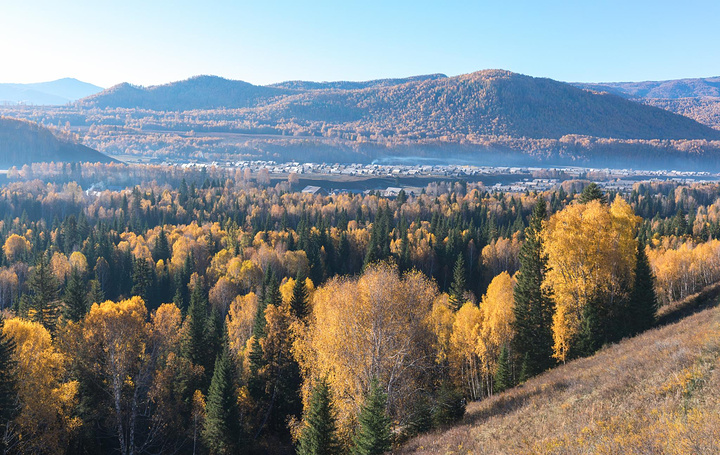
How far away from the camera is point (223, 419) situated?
1421 inches

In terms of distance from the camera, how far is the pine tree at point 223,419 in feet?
118

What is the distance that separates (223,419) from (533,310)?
25086mm

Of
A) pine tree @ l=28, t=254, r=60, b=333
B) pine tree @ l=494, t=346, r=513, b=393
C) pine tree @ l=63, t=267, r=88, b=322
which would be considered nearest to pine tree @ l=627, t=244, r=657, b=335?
pine tree @ l=494, t=346, r=513, b=393

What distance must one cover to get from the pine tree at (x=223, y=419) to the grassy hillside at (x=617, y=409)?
16849mm

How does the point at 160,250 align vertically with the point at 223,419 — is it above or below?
above

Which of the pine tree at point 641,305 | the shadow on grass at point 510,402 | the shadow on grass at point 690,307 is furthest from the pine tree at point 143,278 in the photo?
the shadow on grass at point 690,307

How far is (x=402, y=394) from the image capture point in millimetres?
31391

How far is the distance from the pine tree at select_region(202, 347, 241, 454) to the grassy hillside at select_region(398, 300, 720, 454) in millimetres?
16849

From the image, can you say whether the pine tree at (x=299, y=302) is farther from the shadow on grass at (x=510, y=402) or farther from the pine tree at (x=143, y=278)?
the pine tree at (x=143, y=278)

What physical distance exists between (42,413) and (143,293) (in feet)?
190

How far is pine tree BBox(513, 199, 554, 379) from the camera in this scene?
3691 centimetres

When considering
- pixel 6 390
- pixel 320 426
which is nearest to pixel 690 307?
pixel 320 426

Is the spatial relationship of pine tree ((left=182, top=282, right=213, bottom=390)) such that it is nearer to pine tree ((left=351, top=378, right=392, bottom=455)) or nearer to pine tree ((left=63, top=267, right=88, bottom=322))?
pine tree ((left=63, top=267, right=88, bottom=322))

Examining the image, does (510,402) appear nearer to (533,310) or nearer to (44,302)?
(533,310)
